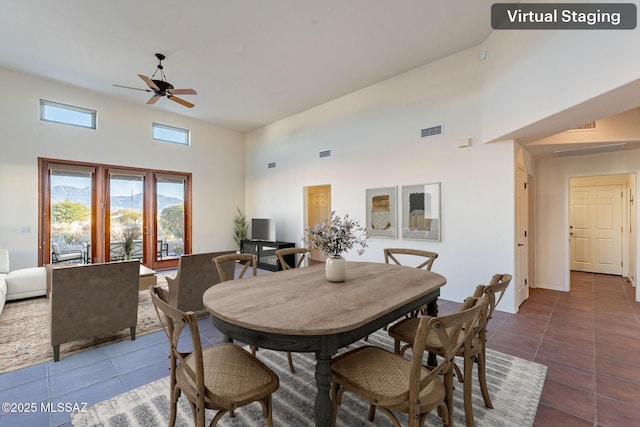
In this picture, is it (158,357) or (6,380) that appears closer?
(6,380)

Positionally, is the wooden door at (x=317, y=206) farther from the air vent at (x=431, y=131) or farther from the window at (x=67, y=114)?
the window at (x=67, y=114)

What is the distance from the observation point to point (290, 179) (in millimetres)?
6910

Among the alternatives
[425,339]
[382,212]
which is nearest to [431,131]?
[382,212]

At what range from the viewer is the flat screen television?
6973mm

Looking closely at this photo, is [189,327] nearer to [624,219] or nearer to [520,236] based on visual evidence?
[520,236]

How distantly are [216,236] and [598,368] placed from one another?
7.56 metres

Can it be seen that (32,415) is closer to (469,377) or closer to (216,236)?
(469,377)

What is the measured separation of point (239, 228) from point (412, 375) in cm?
732

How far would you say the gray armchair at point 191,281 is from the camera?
10.2 feet

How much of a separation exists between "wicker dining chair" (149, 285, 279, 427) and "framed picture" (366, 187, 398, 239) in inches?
145

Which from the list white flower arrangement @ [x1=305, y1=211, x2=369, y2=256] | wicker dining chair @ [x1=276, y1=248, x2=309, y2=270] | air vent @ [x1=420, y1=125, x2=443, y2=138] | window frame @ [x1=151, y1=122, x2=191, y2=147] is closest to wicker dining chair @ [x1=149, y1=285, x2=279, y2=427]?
white flower arrangement @ [x1=305, y1=211, x2=369, y2=256]

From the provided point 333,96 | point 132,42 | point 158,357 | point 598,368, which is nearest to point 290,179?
point 333,96

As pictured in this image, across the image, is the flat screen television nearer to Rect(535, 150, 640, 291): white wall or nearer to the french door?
the french door

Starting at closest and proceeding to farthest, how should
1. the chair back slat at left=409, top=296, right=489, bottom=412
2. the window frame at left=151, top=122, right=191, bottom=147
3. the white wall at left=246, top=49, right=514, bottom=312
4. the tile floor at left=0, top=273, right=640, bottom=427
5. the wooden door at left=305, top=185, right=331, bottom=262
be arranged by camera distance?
the chair back slat at left=409, top=296, right=489, bottom=412 → the tile floor at left=0, top=273, right=640, bottom=427 → the white wall at left=246, top=49, right=514, bottom=312 → the window frame at left=151, top=122, right=191, bottom=147 → the wooden door at left=305, top=185, right=331, bottom=262
